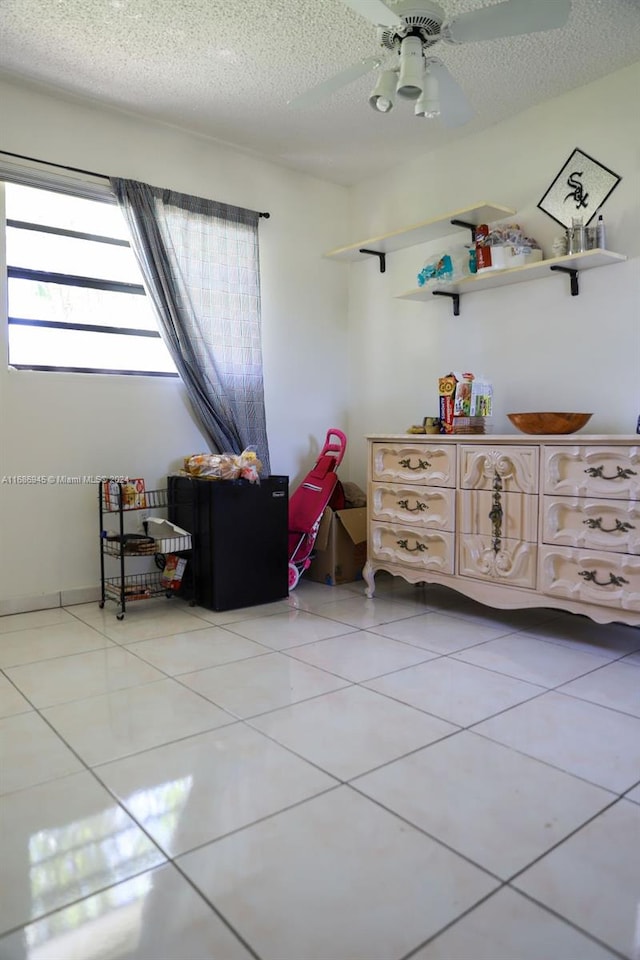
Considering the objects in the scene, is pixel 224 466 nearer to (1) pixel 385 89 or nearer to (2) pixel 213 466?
(2) pixel 213 466

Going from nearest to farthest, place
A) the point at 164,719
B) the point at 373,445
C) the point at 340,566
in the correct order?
1. the point at 164,719
2. the point at 373,445
3. the point at 340,566

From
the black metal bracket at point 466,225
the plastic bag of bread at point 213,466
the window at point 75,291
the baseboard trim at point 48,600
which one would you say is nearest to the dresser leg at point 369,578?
the plastic bag of bread at point 213,466

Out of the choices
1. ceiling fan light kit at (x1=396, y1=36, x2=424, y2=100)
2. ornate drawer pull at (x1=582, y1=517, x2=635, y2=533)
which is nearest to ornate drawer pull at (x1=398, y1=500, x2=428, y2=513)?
ornate drawer pull at (x1=582, y1=517, x2=635, y2=533)

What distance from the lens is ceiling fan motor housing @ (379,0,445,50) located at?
201 cm

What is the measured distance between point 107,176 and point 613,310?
8.88 ft

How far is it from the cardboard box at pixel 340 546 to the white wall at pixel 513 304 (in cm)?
67

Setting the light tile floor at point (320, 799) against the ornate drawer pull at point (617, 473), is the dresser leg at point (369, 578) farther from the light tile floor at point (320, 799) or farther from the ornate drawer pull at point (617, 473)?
the ornate drawer pull at point (617, 473)

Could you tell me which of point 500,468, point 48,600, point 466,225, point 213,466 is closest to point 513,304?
point 466,225

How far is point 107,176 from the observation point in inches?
137

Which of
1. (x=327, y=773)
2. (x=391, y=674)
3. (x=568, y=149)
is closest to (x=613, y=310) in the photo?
(x=568, y=149)

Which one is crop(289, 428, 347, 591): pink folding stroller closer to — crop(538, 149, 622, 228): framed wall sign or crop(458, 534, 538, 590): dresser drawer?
crop(458, 534, 538, 590): dresser drawer

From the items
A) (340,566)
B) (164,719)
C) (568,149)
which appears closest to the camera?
(164,719)

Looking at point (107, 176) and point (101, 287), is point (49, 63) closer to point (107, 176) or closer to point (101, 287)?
point (107, 176)

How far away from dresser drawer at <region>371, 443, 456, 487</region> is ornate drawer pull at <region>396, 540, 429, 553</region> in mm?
320
